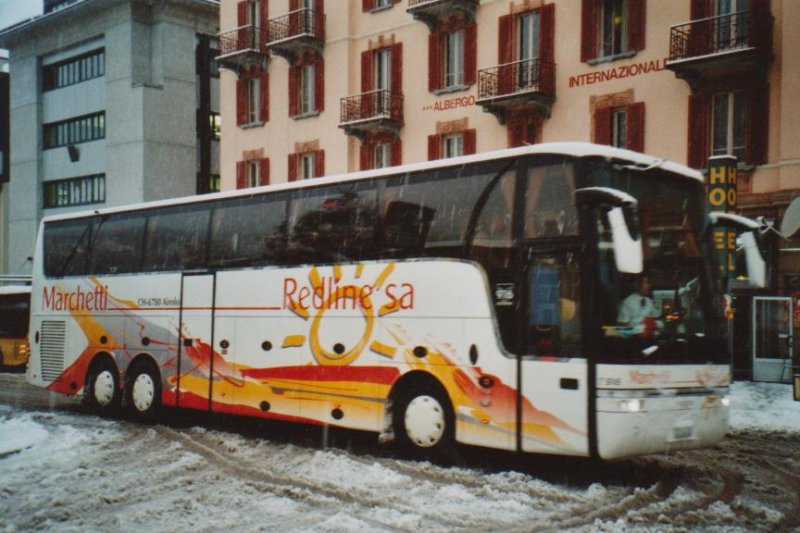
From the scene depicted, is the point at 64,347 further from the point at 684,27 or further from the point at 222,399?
the point at 684,27

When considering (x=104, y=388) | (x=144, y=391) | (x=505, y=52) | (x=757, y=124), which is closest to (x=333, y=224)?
(x=144, y=391)

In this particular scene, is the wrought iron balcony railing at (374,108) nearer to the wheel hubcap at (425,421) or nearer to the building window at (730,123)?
the building window at (730,123)

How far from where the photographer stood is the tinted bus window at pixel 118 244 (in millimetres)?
15930

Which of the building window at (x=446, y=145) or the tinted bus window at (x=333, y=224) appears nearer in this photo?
the tinted bus window at (x=333, y=224)

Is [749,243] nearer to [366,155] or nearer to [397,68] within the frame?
[397,68]

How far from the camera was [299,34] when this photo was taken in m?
32.9

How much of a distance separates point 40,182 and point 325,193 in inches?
1626

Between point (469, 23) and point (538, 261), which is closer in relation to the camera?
point (538, 261)

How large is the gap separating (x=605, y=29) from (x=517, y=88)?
2891 mm

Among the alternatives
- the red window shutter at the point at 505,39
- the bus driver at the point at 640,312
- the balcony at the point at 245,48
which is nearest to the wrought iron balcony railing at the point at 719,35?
the red window shutter at the point at 505,39

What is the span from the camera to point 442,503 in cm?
887

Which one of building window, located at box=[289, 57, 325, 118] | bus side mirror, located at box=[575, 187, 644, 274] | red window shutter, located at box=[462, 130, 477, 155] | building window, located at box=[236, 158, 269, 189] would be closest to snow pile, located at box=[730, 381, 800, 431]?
bus side mirror, located at box=[575, 187, 644, 274]

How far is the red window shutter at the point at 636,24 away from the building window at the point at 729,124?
8.98 feet

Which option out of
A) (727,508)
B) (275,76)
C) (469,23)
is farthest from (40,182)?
(727,508)
